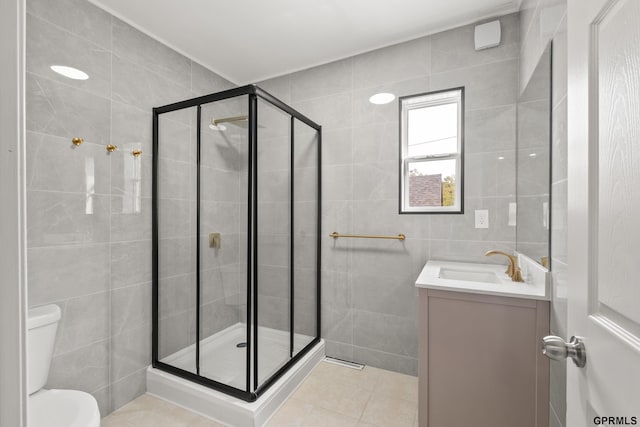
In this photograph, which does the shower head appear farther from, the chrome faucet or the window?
the chrome faucet

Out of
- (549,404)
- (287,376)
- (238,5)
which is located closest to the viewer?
(549,404)

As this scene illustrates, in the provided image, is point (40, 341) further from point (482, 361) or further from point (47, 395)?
point (482, 361)

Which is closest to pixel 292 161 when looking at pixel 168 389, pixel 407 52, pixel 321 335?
pixel 407 52

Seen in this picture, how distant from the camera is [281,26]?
2.09m

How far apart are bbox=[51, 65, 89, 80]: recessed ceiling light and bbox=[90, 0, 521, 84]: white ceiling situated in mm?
465

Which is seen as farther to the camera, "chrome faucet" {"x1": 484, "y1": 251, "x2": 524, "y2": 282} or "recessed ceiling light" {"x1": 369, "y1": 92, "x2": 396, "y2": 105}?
"recessed ceiling light" {"x1": 369, "y1": 92, "x2": 396, "y2": 105}

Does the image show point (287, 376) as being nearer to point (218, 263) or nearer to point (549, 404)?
point (218, 263)

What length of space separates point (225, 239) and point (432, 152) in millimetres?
1610

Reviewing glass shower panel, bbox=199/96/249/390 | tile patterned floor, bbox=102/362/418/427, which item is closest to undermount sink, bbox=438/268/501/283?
tile patterned floor, bbox=102/362/418/427

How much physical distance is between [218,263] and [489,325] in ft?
5.26

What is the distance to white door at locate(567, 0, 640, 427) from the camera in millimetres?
489

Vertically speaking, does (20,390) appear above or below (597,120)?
below

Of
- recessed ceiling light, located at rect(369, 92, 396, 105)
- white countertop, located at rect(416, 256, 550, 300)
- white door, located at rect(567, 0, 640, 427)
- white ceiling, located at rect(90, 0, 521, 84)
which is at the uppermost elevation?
white ceiling, located at rect(90, 0, 521, 84)

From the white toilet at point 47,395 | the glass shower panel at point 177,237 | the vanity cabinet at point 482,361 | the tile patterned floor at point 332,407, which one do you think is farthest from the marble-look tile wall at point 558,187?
the glass shower panel at point 177,237
